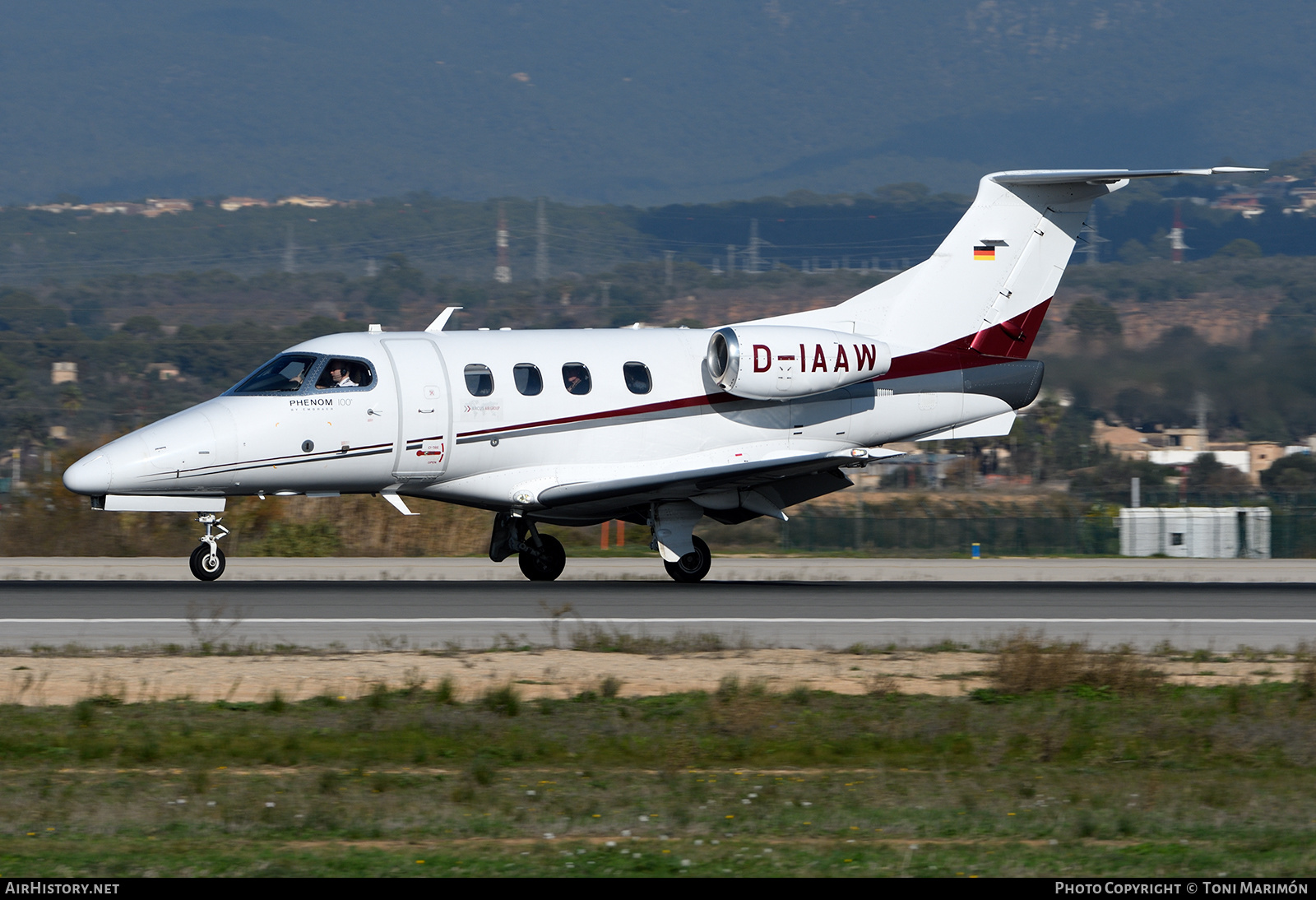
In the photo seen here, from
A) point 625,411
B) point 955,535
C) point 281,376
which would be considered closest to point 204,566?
point 281,376

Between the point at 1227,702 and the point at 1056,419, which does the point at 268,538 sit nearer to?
the point at 1227,702

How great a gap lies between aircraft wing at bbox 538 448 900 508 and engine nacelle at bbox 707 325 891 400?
4.47 feet

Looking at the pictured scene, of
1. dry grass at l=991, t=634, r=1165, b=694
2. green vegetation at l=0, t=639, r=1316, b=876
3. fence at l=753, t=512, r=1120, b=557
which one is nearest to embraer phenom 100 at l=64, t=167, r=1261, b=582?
dry grass at l=991, t=634, r=1165, b=694

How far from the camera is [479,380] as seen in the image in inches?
958

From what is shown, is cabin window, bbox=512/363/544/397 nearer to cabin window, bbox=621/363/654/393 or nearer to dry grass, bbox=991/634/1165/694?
cabin window, bbox=621/363/654/393

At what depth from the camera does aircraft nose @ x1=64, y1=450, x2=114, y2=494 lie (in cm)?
2217

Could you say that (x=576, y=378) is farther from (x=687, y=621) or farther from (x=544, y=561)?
(x=687, y=621)

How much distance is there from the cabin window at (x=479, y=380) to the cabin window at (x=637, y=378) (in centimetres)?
212

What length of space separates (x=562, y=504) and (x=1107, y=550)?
2495 centimetres

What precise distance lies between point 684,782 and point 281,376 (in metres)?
14.2

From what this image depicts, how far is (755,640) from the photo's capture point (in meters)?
18.2

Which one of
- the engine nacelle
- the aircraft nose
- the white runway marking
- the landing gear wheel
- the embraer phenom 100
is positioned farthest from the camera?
the landing gear wheel

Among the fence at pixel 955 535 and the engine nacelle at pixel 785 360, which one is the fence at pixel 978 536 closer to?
the fence at pixel 955 535
